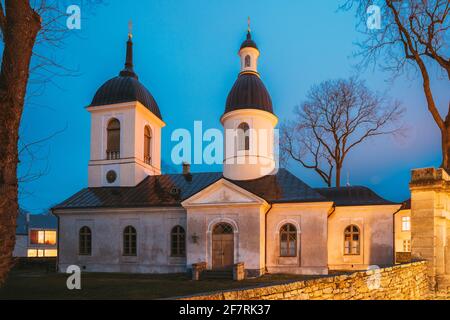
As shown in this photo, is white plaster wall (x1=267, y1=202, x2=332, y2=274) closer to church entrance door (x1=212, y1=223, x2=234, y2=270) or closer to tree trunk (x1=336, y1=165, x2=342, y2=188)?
church entrance door (x1=212, y1=223, x2=234, y2=270)

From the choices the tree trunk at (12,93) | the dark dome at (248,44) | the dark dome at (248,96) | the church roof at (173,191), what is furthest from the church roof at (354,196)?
the tree trunk at (12,93)

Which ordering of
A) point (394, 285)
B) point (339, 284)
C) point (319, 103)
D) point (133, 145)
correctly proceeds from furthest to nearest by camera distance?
point (319, 103) → point (133, 145) → point (394, 285) → point (339, 284)

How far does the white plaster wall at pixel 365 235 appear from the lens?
22125 mm

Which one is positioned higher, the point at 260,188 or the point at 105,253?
the point at 260,188

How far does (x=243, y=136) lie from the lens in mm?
24391

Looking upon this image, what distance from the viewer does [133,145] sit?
85.0 ft

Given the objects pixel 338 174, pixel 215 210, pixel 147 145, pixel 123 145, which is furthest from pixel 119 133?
pixel 338 174

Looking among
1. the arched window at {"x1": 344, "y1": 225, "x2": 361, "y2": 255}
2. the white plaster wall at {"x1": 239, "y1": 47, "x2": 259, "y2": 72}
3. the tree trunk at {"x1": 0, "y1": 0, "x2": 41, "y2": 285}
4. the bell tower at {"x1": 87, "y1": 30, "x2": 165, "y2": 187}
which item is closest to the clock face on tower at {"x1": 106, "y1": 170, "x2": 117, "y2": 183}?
the bell tower at {"x1": 87, "y1": 30, "x2": 165, "y2": 187}

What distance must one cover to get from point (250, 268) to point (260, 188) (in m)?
4.65

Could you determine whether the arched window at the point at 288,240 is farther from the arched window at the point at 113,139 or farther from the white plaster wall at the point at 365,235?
the arched window at the point at 113,139
